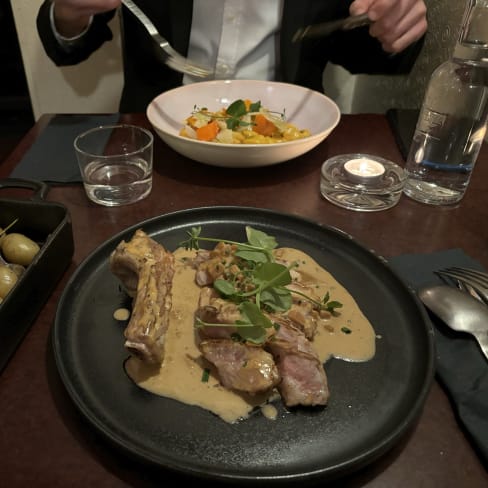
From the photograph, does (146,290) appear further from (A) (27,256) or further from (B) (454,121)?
Result: (B) (454,121)

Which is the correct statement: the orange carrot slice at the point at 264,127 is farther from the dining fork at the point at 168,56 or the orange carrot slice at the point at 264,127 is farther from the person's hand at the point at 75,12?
the person's hand at the point at 75,12

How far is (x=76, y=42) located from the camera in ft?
6.12

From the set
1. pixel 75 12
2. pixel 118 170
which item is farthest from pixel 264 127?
pixel 75 12

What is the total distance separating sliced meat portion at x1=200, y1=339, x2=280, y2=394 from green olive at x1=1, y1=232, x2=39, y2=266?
0.41 metres

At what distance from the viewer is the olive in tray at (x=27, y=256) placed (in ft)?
2.63

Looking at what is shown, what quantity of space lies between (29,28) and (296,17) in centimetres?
140

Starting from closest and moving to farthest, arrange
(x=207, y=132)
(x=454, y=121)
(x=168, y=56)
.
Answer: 1. (x=454, y=121)
2. (x=207, y=132)
3. (x=168, y=56)

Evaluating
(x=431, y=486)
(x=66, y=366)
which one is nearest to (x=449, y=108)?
(x=431, y=486)

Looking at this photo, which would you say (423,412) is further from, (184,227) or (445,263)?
(184,227)

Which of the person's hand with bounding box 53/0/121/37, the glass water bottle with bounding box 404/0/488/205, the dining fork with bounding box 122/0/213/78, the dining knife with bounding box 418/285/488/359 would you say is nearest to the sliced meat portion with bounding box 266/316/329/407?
the dining knife with bounding box 418/285/488/359

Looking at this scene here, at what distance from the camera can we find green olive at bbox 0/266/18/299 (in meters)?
0.89

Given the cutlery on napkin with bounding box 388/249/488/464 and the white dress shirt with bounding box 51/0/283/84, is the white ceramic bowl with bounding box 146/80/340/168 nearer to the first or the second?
the white dress shirt with bounding box 51/0/283/84

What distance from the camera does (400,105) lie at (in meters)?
2.27

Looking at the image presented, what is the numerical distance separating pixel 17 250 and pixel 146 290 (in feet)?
1.03
